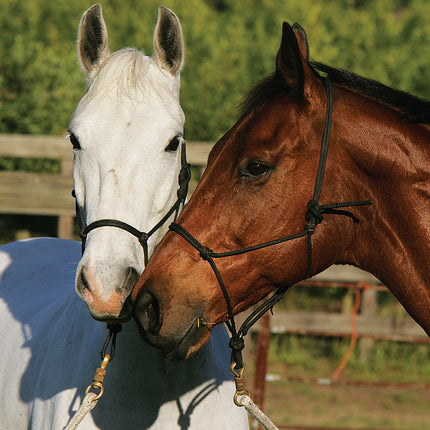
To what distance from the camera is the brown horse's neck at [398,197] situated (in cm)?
225

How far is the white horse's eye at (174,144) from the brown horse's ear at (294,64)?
0.48m

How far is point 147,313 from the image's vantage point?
213cm

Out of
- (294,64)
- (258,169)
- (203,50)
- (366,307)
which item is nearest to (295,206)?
(258,169)

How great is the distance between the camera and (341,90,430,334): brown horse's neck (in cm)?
225

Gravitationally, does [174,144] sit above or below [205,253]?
above

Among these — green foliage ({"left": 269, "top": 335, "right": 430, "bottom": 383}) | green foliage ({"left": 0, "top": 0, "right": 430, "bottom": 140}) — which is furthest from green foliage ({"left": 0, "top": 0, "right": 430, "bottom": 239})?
green foliage ({"left": 269, "top": 335, "right": 430, "bottom": 383})

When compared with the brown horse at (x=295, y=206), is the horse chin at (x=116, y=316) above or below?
below

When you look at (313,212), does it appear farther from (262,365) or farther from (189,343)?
(262,365)

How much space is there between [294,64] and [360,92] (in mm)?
355

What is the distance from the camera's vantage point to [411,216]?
226 centimetres

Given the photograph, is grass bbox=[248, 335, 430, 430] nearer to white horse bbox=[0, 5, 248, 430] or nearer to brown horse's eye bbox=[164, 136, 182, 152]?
white horse bbox=[0, 5, 248, 430]

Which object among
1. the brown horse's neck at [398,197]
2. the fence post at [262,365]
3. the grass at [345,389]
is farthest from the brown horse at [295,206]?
the grass at [345,389]

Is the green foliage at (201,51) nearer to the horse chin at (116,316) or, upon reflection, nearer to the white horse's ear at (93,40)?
the white horse's ear at (93,40)

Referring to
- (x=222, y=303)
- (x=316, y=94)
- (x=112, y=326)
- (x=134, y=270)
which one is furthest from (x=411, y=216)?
(x=112, y=326)
